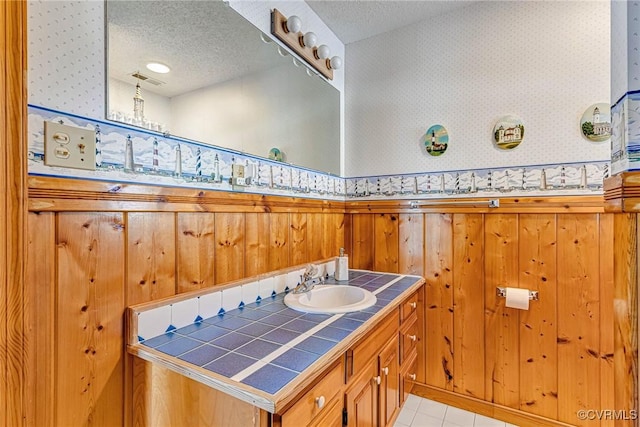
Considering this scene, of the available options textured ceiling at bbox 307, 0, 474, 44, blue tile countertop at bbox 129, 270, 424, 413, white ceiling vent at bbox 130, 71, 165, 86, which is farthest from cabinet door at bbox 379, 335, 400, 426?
textured ceiling at bbox 307, 0, 474, 44

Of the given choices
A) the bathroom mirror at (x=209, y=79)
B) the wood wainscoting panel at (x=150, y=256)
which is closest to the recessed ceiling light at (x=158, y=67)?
the bathroom mirror at (x=209, y=79)

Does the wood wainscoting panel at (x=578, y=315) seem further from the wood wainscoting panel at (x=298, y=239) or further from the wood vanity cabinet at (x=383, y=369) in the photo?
the wood wainscoting panel at (x=298, y=239)

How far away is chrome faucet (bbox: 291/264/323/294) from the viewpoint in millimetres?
1593

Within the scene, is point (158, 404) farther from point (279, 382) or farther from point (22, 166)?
point (22, 166)

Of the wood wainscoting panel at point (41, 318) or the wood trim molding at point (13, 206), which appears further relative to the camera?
the wood wainscoting panel at point (41, 318)

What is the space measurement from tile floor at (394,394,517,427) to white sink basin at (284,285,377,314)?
31.5 inches

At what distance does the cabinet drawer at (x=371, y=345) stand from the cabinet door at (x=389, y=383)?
6cm

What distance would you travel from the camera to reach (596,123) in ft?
5.30

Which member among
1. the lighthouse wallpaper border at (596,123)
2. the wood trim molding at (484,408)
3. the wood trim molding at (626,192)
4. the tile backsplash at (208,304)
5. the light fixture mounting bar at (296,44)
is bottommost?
the wood trim molding at (484,408)

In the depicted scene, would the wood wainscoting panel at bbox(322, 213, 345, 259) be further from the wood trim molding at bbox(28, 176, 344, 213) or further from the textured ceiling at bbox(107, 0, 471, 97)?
the textured ceiling at bbox(107, 0, 471, 97)

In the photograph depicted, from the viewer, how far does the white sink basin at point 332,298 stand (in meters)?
1.42

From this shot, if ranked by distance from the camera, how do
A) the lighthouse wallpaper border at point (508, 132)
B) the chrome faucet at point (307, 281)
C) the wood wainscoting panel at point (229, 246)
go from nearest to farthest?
the wood wainscoting panel at point (229, 246), the chrome faucet at point (307, 281), the lighthouse wallpaper border at point (508, 132)

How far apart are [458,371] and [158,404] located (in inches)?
69.1

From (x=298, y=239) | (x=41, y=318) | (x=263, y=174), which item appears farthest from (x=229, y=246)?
(x=41, y=318)
